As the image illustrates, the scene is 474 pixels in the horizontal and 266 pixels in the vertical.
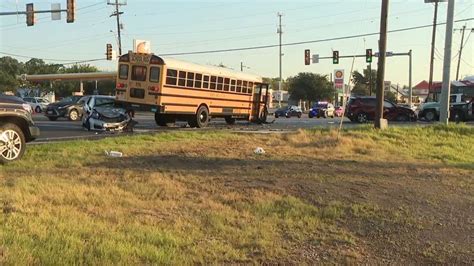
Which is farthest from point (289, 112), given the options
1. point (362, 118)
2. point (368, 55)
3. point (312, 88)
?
point (312, 88)

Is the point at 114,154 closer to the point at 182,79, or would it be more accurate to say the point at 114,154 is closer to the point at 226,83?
the point at 182,79

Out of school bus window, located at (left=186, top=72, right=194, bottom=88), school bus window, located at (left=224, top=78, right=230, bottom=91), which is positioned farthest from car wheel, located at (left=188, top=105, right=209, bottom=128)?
school bus window, located at (left=224, top=78, right=230, bottom=91)

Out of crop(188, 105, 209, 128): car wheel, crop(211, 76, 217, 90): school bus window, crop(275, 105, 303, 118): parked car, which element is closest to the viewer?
crop(188, 105, 209, 128): car wheel

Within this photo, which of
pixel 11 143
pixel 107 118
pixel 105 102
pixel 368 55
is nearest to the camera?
pixel 11 143

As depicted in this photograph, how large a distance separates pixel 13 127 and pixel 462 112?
30473mm

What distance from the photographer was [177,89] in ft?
74.5

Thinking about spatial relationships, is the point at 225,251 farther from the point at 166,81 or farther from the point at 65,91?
the point at 65,91

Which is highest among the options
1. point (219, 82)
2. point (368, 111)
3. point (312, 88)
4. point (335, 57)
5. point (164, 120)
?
point (335, 57)

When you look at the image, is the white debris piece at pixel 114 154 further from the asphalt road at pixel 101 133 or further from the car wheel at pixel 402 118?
the car wheel at pixel 402 118

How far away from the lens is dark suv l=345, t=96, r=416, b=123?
3456 centimetres

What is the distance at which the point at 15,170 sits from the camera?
941cm

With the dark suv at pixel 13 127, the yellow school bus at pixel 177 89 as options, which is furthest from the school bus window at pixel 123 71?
the dark suv at pixel 13 127

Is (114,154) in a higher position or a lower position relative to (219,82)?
lower

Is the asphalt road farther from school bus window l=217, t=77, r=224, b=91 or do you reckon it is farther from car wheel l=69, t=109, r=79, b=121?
car wheel l=69, t=109, r=79, b=121
